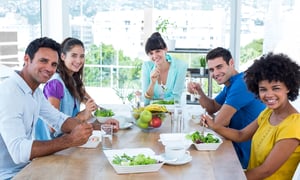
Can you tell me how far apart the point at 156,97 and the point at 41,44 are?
137 cm

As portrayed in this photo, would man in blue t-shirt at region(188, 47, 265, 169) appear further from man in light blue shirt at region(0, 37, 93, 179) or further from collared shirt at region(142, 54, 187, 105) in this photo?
man in light blue shirt at region(0, 37, 93, 179)

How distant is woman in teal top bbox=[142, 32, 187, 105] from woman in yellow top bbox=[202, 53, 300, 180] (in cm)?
133

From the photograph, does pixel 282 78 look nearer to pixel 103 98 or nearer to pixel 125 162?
pixel 125 162

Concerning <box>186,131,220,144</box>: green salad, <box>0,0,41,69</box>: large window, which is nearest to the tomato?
<box>186,131,220,144</box>: green salad

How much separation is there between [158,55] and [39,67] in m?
1.50

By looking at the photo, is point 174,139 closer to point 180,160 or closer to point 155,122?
point 155,122

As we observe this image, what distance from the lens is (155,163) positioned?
165 centimetres

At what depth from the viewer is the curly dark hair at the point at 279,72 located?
6.26 feet

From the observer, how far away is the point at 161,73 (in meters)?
3.55

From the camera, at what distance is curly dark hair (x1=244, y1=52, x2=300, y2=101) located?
1.91m

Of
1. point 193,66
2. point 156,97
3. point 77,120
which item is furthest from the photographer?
point 193,66

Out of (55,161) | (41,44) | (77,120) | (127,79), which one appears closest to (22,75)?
(41,44)

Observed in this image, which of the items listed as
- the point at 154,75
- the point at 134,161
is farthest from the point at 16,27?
the point at 134,161

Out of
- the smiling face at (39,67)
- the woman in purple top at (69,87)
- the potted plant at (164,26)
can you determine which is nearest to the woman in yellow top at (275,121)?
the woman in purple top at (69,87)
